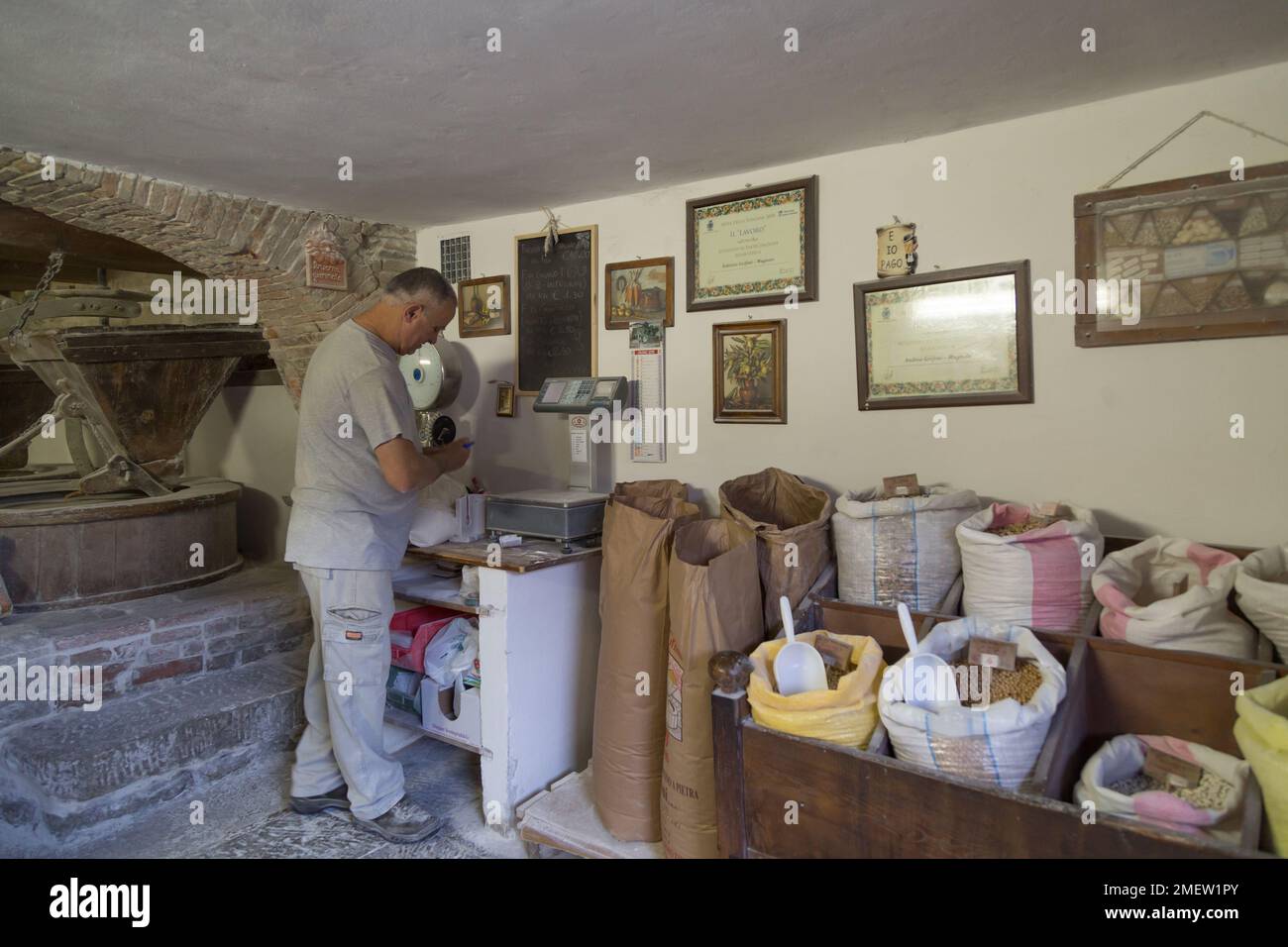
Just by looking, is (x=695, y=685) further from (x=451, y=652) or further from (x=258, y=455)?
(x=258, y=455)

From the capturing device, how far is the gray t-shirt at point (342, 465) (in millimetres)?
2418

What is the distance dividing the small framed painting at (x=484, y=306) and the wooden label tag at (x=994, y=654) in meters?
2.57

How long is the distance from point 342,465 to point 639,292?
55.0 inches

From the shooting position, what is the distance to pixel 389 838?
2.53 m

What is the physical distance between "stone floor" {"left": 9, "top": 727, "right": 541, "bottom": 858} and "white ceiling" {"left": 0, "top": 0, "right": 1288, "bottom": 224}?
2.31 m

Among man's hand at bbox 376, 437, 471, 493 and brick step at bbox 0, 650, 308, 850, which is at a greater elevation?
man's hand at bbox 376, 437, 471, 493

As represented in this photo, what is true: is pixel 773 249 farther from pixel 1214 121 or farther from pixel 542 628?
pixel 542 628

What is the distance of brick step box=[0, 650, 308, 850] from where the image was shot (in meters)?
2.56

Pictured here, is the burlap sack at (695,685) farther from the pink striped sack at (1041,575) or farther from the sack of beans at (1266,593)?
the sack of beans at (1266,593)

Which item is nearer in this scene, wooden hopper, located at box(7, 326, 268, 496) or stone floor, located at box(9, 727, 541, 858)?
stone floor, located at box(9, 727, 541, 858)

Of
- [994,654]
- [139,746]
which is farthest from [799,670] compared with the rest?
[139,746]

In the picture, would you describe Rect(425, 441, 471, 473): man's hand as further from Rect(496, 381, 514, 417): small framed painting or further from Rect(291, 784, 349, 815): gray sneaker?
Rect(291, 784, 349, 815): gray sneaker

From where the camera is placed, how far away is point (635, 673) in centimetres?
232

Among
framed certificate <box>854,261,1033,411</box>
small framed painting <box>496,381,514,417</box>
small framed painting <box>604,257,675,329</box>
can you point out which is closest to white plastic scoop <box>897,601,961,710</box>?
framed certificate <box>854,261,1033,411</box>
